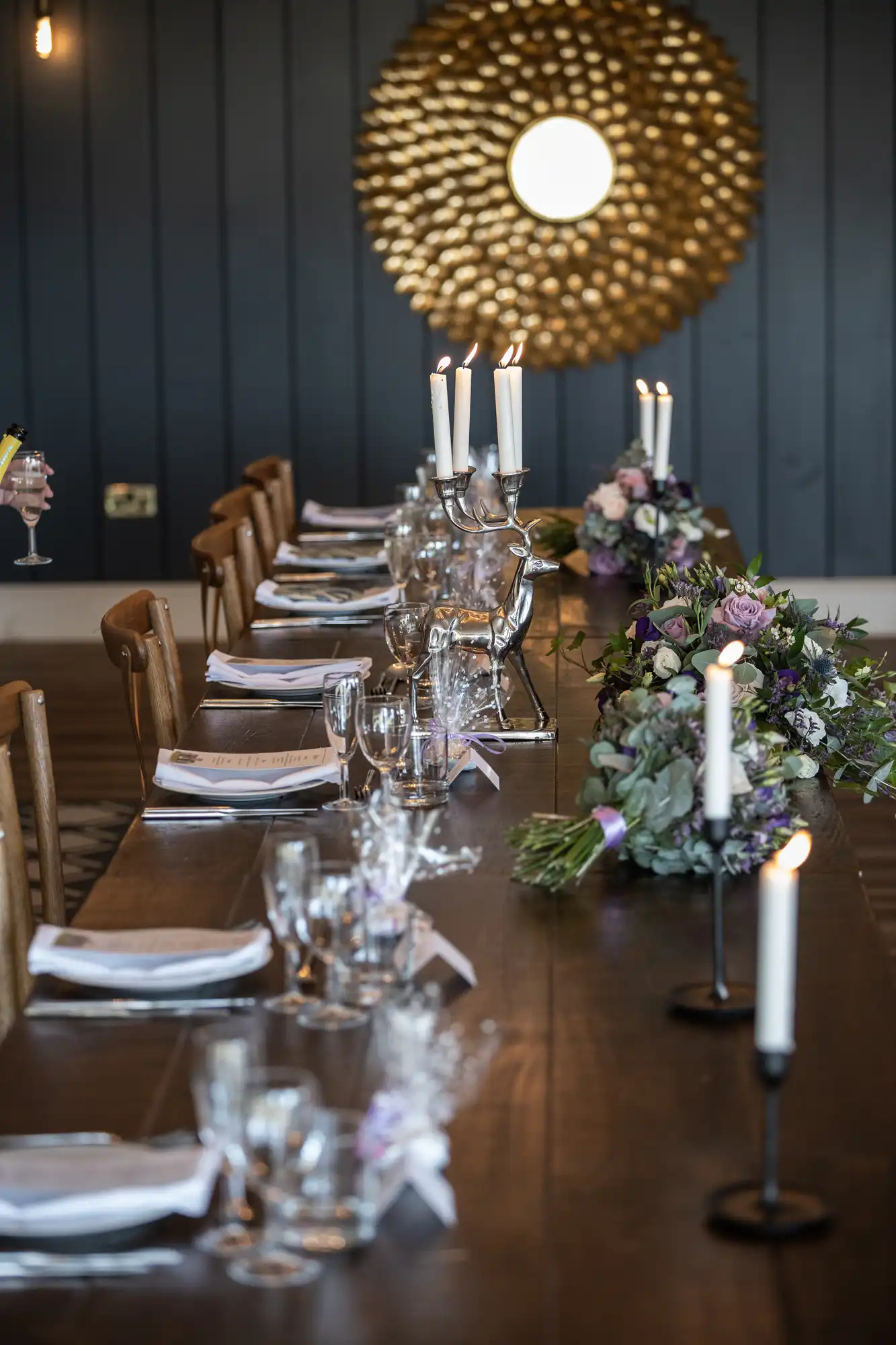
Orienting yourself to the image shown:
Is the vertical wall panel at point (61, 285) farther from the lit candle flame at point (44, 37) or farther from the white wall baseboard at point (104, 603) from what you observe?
the lit candle flame at point (44, 37)

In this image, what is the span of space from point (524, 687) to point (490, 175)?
13.0ft

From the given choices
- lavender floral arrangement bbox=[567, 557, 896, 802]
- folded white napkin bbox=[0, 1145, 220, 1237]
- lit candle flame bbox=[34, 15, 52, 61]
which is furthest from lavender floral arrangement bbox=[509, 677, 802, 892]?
lit candle flame bbox=[34, 15, 52, 61]

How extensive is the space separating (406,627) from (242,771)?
0.41m

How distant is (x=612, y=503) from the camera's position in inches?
161

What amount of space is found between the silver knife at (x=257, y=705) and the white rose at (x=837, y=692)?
0.88 m

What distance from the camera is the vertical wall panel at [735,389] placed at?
21.2 ft

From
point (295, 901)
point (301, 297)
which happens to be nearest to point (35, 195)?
point (301, 297)

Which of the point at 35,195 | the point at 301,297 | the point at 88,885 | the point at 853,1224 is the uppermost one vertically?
the point at 35,195

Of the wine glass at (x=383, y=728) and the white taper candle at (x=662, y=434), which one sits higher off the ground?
the white taper candle at (x=662, y=434)

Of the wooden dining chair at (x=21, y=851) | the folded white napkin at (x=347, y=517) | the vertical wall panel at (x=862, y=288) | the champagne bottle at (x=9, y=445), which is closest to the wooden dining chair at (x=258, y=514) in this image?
the folded white napkin at (x=347, y=517)

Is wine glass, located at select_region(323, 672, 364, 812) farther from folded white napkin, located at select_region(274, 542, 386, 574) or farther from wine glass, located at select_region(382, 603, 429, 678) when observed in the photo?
folded white napkin, located at select_region(274, 542, 386, 574)

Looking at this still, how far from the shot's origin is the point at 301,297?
6.54m

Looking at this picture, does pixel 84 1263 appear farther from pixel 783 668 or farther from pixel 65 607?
pixel 65 607

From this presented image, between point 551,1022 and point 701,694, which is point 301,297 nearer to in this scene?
point 701,694
